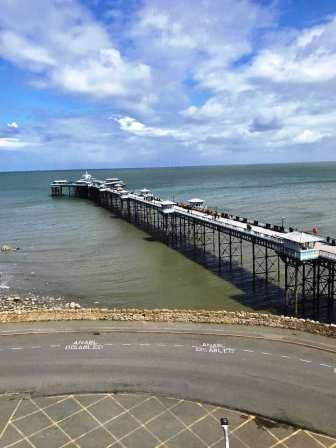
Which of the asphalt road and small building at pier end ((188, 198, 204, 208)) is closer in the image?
the asphalt road

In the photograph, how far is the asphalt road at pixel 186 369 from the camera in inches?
914

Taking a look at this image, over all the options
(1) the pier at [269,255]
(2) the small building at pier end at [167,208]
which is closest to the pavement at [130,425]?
(1) the pier at [269,255]

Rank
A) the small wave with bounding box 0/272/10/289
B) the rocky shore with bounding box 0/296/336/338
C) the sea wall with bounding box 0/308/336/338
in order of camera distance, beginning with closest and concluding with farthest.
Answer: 1. the rocky shore with bounding box 0/296/336/338
2. the sea wall with bounding box 0/308/336/338
3. the small wave with bounding box 0/272/10/289

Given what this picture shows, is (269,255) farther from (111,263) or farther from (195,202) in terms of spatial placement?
(111,263)

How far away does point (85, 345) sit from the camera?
29.8m

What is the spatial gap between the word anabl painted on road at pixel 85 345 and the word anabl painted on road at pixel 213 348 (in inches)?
264

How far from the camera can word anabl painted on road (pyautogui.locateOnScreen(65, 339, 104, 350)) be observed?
2941 centimetres

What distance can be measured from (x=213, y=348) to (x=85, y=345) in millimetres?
8782

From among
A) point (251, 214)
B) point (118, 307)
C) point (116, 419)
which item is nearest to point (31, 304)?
point (118, 307)

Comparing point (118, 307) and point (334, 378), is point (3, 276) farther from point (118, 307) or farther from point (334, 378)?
point (334, 378)

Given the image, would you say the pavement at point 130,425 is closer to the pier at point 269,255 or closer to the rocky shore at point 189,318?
the rocky shore at point 189,318

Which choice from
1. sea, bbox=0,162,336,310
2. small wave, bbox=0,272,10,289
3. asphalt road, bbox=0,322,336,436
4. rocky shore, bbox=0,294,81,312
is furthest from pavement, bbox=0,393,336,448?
small wave, bbox=0,272,10,289

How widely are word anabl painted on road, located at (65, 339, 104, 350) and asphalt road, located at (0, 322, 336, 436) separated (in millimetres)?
68

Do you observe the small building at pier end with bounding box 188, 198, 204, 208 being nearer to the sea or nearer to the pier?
the pier
